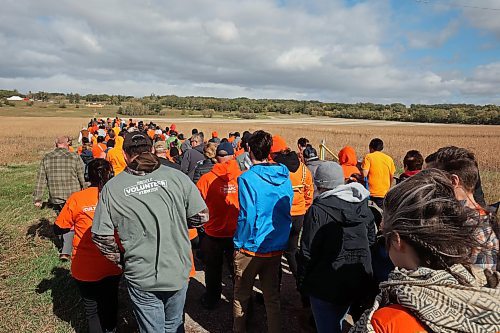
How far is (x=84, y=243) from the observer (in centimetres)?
338

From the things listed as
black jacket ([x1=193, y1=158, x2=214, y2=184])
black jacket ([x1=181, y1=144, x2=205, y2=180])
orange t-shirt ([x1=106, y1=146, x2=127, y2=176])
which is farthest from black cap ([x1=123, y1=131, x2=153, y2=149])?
black jacket ([x1=181, y1=144, x2=205, y2=180])

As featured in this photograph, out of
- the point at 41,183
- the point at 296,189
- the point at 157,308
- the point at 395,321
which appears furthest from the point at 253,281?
the point at 41,183

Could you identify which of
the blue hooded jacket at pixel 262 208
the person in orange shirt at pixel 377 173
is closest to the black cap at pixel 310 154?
the person in orange shirt at pixel 377 173

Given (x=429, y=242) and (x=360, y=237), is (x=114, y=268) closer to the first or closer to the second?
(x=360, y=237)

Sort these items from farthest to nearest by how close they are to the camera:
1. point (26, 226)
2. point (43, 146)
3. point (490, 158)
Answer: point (43, 146), point (490, 158), point (26, 226)

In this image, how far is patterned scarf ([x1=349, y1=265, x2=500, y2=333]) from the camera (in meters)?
1.17

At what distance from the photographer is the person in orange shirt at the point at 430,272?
118cm

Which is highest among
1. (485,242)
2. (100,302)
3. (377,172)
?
(485,242)

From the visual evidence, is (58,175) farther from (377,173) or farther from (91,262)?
(377,173)

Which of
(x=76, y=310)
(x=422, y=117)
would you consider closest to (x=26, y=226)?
(x=76, y=310)

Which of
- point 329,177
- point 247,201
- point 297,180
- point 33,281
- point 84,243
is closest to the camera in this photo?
→ point 329,177

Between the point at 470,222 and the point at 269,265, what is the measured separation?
2293mm

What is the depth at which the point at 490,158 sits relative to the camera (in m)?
18.6

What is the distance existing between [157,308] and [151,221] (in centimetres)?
73
